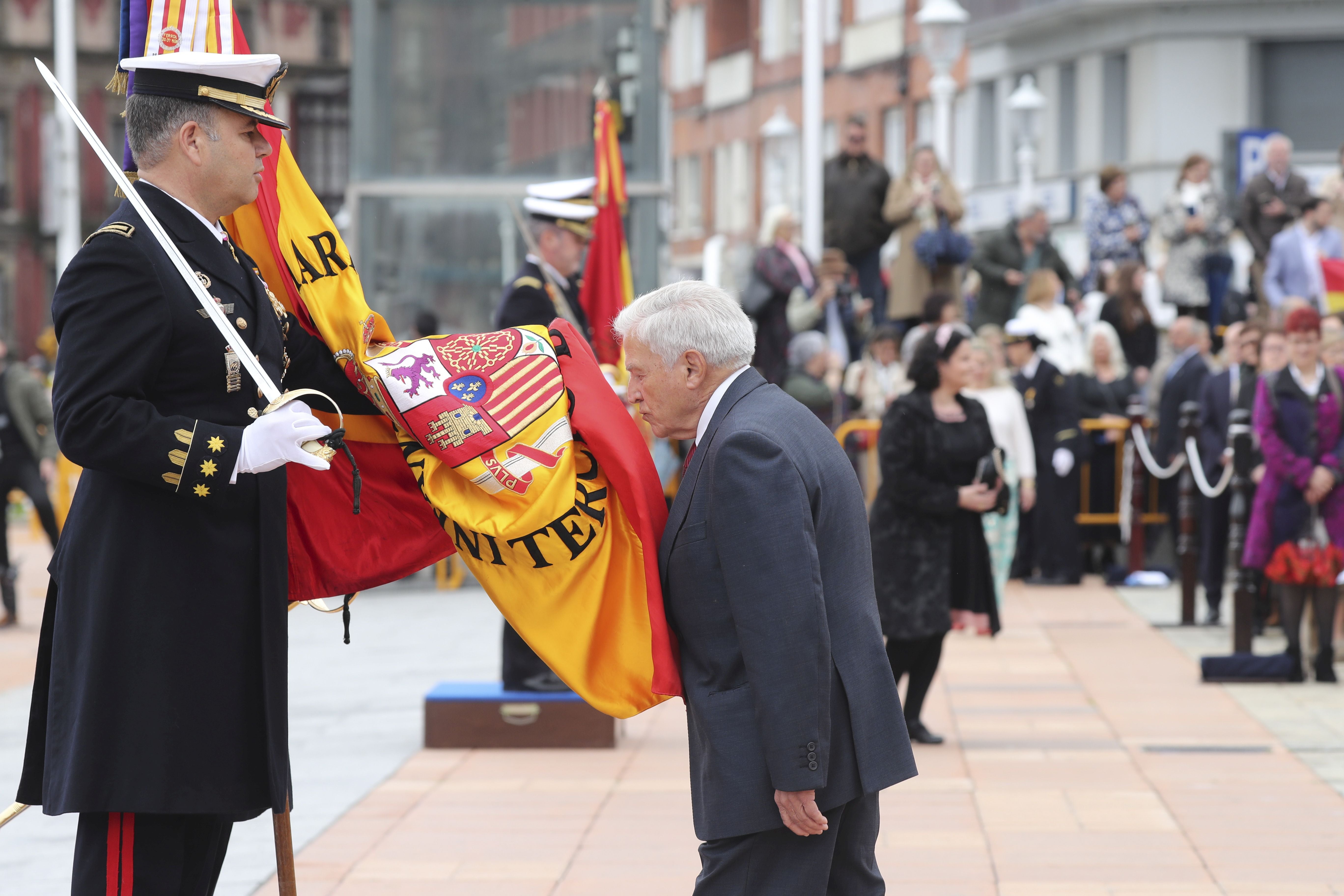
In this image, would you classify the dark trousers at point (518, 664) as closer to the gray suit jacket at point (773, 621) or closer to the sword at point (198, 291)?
the gray suit jacket at point (773, 621)

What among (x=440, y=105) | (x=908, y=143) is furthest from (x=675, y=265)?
(x=440, y=105)

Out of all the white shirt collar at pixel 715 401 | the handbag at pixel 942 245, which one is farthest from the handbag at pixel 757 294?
the white shirt collar at pixel 715 401

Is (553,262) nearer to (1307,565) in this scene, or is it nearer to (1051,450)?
(1307,565)

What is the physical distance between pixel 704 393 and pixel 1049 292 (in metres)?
11.6

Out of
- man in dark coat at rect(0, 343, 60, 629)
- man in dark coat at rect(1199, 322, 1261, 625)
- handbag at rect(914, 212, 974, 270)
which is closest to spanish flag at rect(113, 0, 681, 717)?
man in dark coat at rect(1199, 322, 1261, 625)

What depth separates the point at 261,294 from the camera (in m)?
3.98

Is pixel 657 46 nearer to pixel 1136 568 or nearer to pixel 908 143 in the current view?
pixel 1136 568

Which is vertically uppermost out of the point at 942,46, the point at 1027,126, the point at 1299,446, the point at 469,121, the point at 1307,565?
the point at 942,46

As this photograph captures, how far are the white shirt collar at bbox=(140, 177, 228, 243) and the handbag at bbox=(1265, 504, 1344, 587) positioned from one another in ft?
23.7

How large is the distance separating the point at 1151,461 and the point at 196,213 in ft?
37.4

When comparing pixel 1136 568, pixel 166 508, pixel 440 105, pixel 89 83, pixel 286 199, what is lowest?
pixel 1136 568

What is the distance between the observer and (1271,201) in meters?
16.0

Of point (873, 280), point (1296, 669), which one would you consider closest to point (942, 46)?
point (873, 280)

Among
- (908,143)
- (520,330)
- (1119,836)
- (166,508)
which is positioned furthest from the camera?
(908,143)
